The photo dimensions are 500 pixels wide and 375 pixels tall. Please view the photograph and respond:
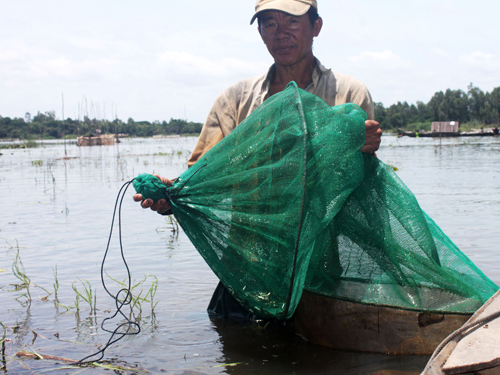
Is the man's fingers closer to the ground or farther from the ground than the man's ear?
closer to the ground

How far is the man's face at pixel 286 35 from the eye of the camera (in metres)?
2.65

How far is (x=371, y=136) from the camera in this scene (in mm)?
2371

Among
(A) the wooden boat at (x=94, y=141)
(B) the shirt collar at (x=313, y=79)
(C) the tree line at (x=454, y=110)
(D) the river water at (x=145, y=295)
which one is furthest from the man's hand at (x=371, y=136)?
(C) the tree line at (x=454, y=110)

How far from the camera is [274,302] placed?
89.1 inches

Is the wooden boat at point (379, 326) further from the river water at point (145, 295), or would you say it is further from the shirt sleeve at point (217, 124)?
the shirt sleeve at point (217, 124)

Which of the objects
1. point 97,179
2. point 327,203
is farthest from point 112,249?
point 97,179

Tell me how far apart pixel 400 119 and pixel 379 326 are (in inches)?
3354

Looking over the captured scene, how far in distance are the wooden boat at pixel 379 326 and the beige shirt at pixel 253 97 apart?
41.4 inches

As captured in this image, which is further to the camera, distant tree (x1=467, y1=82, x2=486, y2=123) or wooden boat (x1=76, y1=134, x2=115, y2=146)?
distant tree (x1=467, y1=82, x2=486, y2=123)

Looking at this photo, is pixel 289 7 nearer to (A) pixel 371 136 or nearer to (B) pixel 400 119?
(A) pixel 371 136

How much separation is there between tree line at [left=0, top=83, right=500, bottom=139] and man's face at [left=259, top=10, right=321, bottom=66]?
54.3 metres

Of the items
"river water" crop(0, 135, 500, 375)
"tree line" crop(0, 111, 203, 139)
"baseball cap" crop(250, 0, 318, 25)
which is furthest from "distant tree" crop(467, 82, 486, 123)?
"baseball cap" crop(250, 0, 318, 25)

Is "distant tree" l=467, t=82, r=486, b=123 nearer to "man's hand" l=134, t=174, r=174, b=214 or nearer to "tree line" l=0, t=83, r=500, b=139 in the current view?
"tree line" l=0, t=83, r=500, b=139

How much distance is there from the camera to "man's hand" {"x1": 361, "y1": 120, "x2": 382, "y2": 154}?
2.33 m
